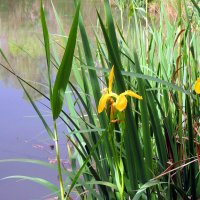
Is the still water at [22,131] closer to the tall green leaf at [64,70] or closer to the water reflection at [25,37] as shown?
the water reflection at [25,37]

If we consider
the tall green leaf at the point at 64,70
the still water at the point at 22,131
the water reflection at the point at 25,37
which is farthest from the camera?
the water reflection at the point at 25,37

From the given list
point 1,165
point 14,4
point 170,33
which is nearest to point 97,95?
point 170,33

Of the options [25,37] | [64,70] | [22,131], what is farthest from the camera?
[25,37]

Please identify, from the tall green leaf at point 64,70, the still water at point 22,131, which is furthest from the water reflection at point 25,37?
the tall green leaf at point 64,70

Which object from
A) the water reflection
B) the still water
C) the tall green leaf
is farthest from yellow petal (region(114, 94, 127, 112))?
the water reflection

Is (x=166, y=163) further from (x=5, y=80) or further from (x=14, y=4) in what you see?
(x=14, y=4)

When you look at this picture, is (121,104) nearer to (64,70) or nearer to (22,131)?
(64,70)

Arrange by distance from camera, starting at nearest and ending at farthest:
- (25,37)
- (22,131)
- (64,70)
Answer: (64,70) → (22,131) → (25,37)

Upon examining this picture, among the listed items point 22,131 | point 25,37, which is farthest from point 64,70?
point 25,37

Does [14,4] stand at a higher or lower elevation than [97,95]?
higher

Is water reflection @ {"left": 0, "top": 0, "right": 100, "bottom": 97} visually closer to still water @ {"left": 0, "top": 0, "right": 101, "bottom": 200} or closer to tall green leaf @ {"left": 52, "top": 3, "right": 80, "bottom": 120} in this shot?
still water @ {"left": 0, "top": 0, "right": 101, "bottom": 200}

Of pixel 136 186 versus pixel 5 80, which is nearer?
pixel 136 186

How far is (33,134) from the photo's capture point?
90.2 inches

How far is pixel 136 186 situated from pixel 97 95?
170 mm
